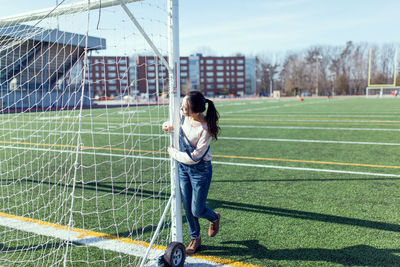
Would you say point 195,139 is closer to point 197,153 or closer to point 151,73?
point 197,153

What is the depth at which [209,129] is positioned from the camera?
9.79 feet

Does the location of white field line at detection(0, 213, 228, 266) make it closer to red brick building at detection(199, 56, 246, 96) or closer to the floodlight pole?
the floodlight pole

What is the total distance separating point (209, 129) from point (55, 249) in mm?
2021

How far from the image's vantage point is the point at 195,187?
3031 millimetres

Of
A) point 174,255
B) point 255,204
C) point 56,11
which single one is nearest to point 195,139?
point 174,255

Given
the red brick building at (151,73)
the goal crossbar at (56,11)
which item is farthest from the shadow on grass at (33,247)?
the goal crossbar at (56,11)

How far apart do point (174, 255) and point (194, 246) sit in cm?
40

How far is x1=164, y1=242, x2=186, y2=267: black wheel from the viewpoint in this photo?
9.25 feet

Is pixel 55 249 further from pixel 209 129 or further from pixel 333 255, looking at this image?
pixel 333 255

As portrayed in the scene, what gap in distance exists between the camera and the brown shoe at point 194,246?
3221mm

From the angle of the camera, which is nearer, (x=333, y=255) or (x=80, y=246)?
(x=333, y=255)

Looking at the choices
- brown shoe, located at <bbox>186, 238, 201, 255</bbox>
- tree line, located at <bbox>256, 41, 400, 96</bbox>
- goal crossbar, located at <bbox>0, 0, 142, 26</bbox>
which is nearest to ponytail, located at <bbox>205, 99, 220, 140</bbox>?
brown shoe, located at <bbox>186, 238, 201, 255</bbox>

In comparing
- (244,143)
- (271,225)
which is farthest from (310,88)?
(271,225)

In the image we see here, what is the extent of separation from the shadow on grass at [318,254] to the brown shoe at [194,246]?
0.09 meters
